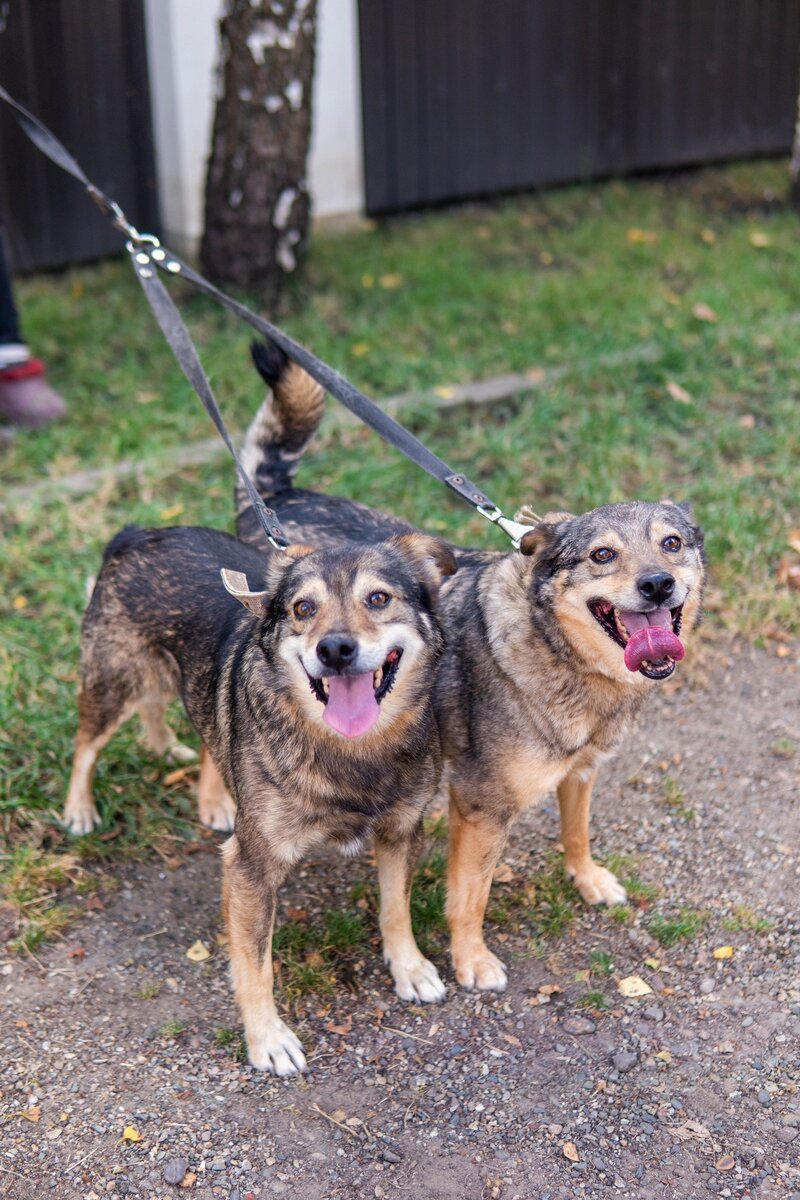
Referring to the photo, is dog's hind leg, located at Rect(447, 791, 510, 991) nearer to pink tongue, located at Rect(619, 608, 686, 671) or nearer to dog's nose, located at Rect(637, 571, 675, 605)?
pink tongue, located at Rect(619, 608, 686, 671)

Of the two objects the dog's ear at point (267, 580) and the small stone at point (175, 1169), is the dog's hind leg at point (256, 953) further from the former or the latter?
the dog's ear at point (267, 580)

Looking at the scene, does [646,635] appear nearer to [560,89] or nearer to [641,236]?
[641,236]

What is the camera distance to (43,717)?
174 inches

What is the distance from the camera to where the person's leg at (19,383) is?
616 cm

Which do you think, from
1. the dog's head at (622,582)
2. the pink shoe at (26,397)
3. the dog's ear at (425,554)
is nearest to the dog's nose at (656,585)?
the dog's head at (622,582)

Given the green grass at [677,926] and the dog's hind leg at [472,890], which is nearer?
the dog's hind leg at [472,890]

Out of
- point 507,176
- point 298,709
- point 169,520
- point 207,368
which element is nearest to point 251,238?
point 207,368

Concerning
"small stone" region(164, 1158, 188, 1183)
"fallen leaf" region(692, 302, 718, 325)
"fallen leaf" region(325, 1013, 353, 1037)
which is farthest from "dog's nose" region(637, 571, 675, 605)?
"fallen leaf" region(692, 302, 718, 325)

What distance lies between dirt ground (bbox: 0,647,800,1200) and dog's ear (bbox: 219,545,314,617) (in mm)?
1205

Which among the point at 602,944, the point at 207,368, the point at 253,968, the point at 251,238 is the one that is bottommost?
the point at 602,944

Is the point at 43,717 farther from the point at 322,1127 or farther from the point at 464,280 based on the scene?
the point at 464,280

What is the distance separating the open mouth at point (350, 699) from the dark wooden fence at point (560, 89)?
733cm

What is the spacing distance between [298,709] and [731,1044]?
1.52 m

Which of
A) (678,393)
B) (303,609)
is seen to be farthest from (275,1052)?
(678,393)
